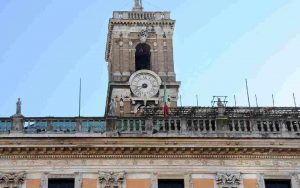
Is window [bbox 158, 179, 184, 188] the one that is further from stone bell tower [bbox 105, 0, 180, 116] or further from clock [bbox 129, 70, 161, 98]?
clock [bbox 129, 70, 161, 98]

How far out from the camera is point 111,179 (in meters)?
29.9

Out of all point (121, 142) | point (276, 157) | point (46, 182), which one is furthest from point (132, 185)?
point (276, 157)

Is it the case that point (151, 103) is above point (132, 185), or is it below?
above

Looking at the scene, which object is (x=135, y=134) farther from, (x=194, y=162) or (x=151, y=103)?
(x=151, y=103)

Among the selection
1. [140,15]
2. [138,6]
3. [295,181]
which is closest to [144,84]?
[140,15]

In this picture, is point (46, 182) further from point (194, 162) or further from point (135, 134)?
point (194, 162)

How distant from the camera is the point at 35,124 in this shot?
31.2 m

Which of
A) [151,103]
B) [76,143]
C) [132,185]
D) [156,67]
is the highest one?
[156,67]

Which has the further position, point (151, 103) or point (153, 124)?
point (151, 103)

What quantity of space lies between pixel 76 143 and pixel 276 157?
9441mm

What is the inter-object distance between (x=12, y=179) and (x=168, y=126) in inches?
305

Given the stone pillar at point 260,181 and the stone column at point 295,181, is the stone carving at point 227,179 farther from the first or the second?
the stone column at point 295,181

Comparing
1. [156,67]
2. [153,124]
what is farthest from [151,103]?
[153,124]

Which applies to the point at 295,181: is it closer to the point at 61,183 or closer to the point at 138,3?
the point at 61,183
